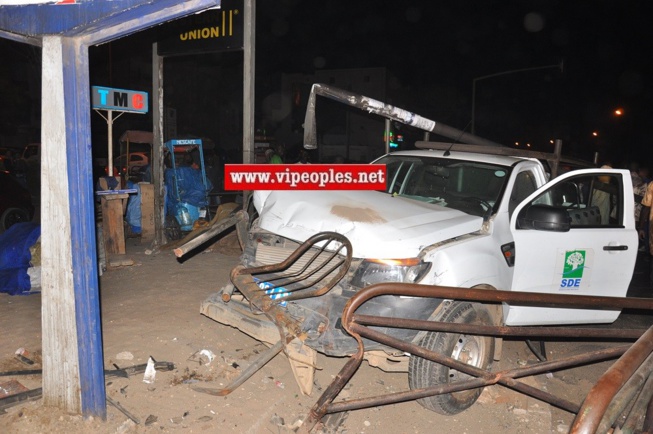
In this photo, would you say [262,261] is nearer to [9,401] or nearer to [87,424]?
[87,424]

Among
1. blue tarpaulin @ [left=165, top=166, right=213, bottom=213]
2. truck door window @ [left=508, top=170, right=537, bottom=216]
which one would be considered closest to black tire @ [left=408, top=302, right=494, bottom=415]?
truck door window @ [left=508, top=170, right=537, bottom=216]

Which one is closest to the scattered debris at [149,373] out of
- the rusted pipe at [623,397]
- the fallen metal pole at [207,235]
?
the fallen metal pole at [207,235]

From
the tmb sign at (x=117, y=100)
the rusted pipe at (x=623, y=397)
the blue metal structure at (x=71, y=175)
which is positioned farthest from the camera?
the tmb sign at (x=117, y=100)

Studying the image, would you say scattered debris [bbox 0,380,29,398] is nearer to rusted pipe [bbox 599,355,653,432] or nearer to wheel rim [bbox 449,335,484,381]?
wheel rim [bbox 449,335,484,381]

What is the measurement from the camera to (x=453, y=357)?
432 cm

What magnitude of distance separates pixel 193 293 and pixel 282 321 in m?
3.11

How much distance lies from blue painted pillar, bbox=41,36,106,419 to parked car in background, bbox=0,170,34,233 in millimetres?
7814

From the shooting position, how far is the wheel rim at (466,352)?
4.34 meters

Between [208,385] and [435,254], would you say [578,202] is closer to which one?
[435,254]

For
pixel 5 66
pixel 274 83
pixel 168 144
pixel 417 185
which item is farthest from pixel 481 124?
pixel 417 185

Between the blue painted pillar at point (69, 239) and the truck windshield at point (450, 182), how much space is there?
3228mm

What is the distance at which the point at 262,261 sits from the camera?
481 cm

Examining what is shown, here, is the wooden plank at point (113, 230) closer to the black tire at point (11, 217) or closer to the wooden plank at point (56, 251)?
the black tire at point (11, 217)

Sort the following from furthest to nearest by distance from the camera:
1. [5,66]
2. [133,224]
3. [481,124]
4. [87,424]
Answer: [481,124], [5,66], [133,224], [87,424]
